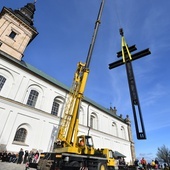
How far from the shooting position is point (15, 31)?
25.6 meters

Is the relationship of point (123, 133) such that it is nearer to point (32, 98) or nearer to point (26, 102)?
point (32, 98)

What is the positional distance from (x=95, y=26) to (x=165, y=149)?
6635 centimetres

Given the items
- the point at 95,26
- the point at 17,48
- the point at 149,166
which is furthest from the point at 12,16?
the point at 149,166

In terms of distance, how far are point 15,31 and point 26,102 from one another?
1422cm

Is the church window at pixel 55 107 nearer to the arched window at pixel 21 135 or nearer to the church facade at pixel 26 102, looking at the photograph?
the church facade at pixel 26 102

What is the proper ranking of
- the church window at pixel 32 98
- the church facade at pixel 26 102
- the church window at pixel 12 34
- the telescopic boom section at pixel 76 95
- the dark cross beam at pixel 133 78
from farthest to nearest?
the church window at pixel 12 34, the church window at pixel 32 98, the church facade at pixel 26 102, the telescopic boom section at pixel 76 95, the dark cross beam at pixel 133 78

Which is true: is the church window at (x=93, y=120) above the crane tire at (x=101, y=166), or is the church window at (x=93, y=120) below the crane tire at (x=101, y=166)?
above

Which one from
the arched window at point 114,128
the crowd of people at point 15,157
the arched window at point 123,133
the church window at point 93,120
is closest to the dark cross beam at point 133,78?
the crowd of people at point 15,157

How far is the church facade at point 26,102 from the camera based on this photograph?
1717 centimetres

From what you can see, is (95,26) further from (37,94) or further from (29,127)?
(29,127)

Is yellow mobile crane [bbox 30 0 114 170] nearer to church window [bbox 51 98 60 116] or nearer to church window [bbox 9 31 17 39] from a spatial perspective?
church window [bbox 51 98 60 116]

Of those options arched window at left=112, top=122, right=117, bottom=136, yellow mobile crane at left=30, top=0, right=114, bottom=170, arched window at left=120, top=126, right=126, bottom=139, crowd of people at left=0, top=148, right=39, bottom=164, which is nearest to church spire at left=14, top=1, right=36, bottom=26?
yellow mobile crane at left=30, top=0, right=114, bottom=170

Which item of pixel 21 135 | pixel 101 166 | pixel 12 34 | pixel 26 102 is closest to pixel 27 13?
pixel 12 34

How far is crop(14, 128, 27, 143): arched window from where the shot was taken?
17359 mm
